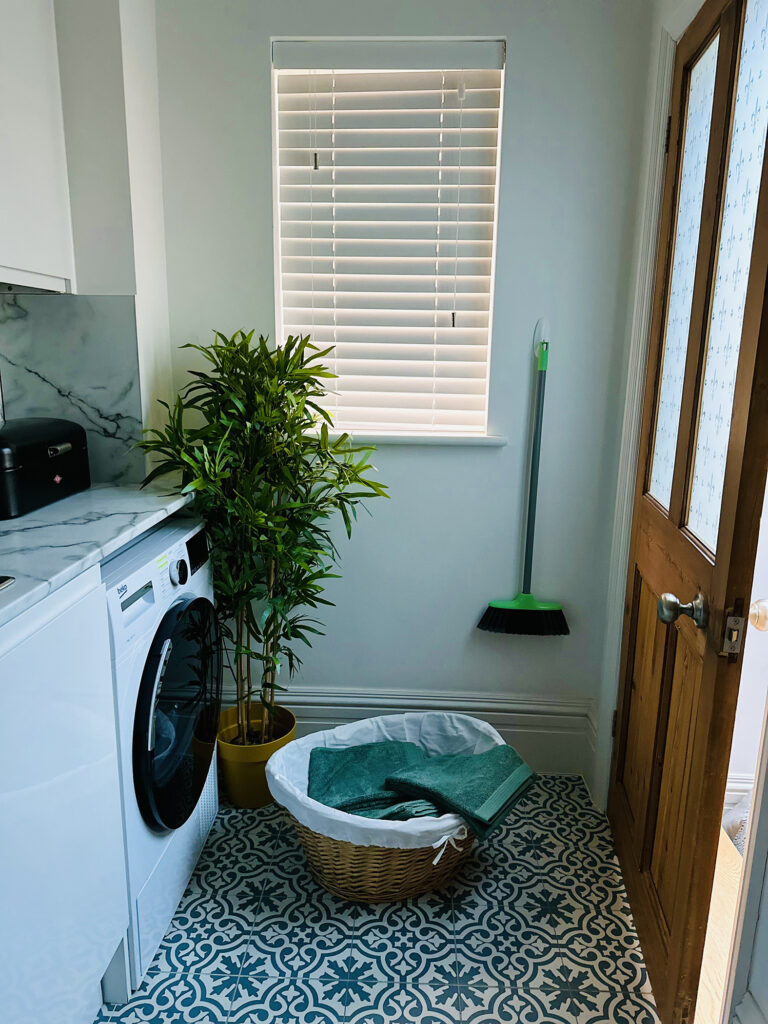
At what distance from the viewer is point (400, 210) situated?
220 cm

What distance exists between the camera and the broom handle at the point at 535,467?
2199 mm

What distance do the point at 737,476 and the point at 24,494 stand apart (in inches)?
57.9

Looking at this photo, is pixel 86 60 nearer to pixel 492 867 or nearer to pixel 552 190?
pixel 552 190

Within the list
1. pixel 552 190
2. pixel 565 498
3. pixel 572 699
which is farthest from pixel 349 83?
pixel 572 699

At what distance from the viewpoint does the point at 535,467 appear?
226cm

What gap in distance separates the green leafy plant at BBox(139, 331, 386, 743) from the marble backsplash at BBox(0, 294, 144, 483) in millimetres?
107

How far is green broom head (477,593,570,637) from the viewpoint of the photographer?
2.34 m

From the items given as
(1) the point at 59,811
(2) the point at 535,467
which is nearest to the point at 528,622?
(2) the point at 535,467

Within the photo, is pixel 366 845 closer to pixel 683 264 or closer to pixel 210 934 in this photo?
pixel 210 934

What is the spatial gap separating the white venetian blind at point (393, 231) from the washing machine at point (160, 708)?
776 millimetres

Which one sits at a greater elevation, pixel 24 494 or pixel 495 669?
pixel 24 494

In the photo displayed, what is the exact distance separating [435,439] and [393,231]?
64 cm

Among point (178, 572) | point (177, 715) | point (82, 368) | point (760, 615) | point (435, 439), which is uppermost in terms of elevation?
point (82, 368)

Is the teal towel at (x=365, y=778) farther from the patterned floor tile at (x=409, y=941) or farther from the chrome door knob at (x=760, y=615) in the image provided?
the chrome door knob at (x=760, y=615)
